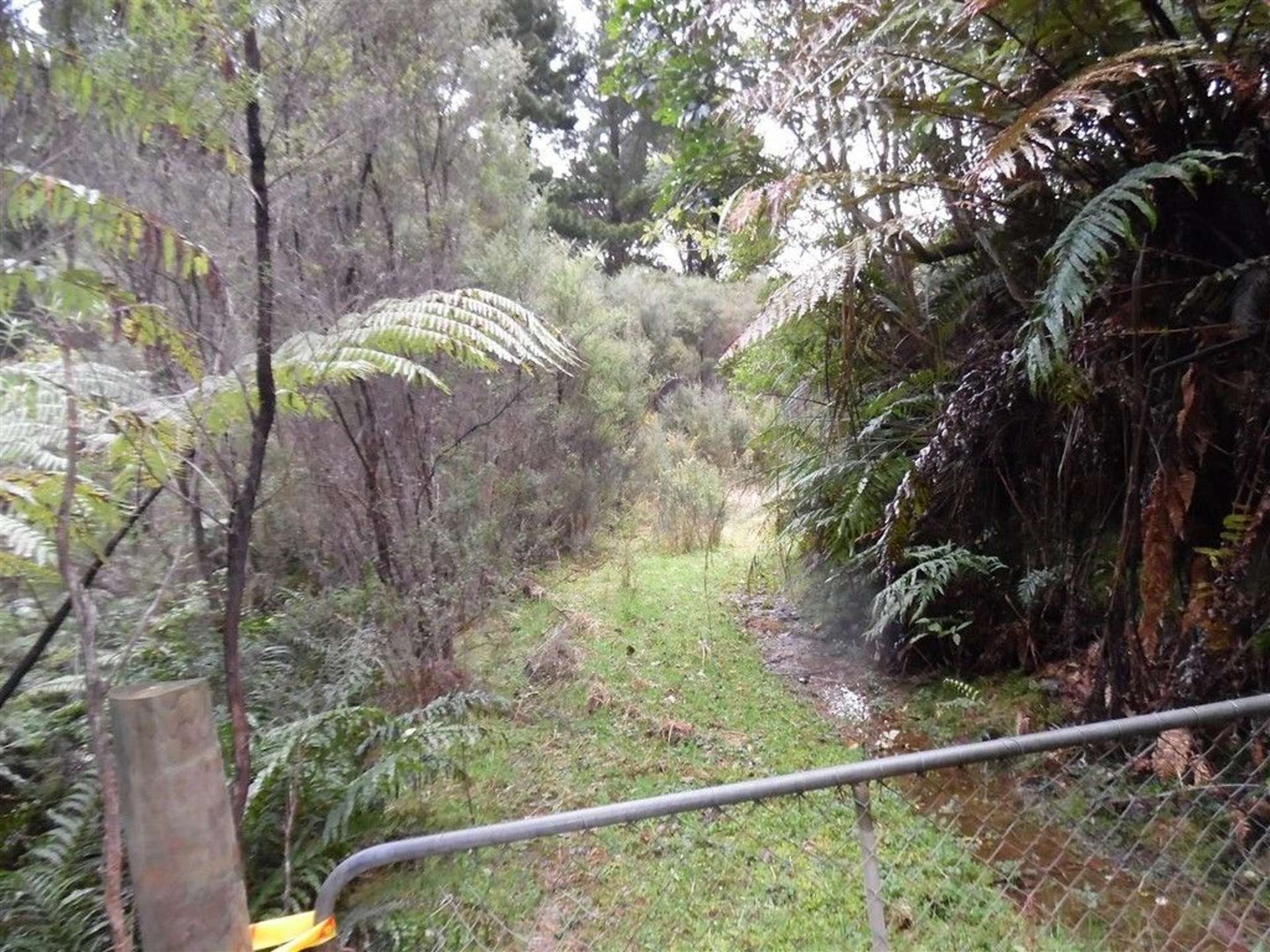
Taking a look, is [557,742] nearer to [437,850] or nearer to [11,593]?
[11,593]

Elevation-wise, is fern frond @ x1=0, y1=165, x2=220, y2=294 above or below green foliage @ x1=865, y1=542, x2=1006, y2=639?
above

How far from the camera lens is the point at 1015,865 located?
2.20 meters

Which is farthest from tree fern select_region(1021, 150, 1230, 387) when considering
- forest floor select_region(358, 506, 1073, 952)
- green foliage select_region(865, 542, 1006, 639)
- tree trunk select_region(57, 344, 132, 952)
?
tree trunk select_region(57, 344, 132, 952)

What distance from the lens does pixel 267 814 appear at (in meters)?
2.32

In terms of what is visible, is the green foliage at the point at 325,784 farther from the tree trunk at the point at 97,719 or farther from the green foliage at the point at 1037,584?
the green foliage at the point at 1037,584

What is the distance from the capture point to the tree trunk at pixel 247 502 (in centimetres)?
181

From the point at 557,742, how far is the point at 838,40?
3.51 metres

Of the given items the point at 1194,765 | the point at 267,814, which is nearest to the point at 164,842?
the point at 267,814

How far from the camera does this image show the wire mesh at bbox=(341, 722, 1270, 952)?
2012 mm

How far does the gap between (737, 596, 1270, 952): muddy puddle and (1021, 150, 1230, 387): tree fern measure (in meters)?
1.27

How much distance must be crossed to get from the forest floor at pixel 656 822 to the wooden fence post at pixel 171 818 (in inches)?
41.9

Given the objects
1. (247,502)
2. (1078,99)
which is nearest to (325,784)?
(247,502)

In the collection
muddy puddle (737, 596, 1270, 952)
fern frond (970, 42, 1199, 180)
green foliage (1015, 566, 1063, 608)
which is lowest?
muddy puddle (737, 596, 1270, 952)

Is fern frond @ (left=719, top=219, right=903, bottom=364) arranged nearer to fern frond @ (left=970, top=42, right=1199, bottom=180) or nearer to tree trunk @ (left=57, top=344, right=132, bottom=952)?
fern frond @ (left=970, top=42, right=1199, bottom=180)
